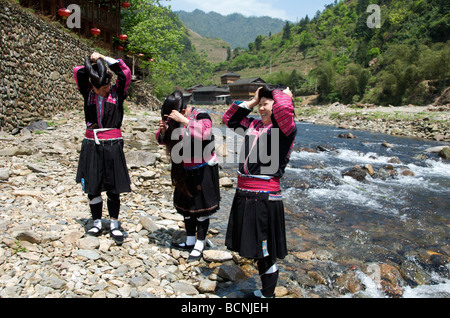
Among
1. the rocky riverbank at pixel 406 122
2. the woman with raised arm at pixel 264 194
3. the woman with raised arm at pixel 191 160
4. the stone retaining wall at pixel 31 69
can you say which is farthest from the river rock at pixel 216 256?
the rocky riverbank at pixel 406 122

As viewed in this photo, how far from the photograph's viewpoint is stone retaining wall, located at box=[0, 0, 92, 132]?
8.30m

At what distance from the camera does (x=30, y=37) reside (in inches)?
383

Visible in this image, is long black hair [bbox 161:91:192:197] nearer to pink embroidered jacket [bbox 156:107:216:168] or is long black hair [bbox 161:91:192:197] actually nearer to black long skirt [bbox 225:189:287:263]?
pink embroidered jacket [bbox 156:107:216:168]

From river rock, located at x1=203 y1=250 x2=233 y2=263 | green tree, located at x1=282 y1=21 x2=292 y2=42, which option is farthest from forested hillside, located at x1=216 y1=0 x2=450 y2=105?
river rock, located at x1=203 y1=250 x2=233 y2=263

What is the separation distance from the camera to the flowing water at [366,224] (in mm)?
4140

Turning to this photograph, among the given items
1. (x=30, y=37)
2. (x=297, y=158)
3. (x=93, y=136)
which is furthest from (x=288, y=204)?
(x=30, y=37)

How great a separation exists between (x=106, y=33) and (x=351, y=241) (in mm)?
21525

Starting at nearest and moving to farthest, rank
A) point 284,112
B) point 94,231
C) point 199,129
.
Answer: point 284,112
point 199,129
point 94,231

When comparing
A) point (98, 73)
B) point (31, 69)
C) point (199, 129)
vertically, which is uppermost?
point (31, 69)

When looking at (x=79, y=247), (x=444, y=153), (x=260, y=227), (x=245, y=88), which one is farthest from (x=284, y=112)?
(x=245, y=88)

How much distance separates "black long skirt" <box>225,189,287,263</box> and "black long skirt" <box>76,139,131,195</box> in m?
1.70

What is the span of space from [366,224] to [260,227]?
4.49 m

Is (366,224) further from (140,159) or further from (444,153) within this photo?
(444,153)

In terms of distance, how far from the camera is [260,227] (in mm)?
2705
